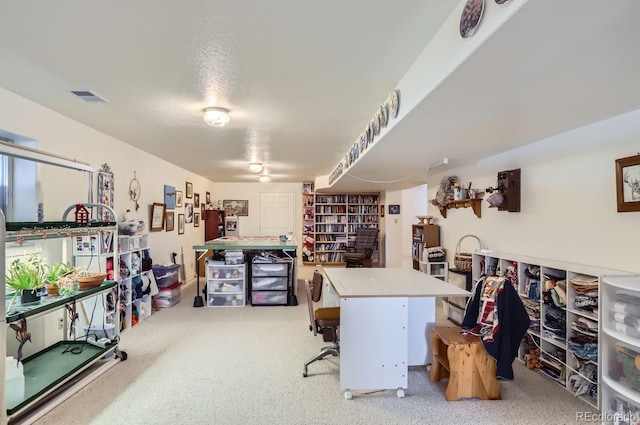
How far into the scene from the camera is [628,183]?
2.33 metres

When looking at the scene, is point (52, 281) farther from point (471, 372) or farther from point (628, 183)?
point (628, 183)

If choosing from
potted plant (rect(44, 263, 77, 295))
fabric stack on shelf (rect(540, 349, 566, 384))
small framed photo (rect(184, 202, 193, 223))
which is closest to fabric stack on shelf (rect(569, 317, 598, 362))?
fabric stack on shelf (rect(540, 349, 566, 384))

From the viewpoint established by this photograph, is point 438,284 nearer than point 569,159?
No

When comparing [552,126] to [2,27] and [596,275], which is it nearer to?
[596,275]

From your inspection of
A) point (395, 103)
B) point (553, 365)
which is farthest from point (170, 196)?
point (553, 365)

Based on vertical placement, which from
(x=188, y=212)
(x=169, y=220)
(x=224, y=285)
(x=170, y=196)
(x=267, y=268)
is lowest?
(x=224, y=285)

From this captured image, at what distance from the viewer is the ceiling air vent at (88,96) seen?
253cm

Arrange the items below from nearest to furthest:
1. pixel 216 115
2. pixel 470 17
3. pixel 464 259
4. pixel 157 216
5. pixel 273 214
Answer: pixel 470 17 < pixel 216 115 < pixel 464 259 < pixel 157 216 < pixel 273 214

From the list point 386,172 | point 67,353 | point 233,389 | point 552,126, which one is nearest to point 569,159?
point 552,126

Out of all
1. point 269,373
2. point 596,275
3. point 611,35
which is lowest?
point 269,373

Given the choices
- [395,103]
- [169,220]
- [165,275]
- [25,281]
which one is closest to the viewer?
[25,281]

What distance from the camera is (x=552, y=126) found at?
262 cm

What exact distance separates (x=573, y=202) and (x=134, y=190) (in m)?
4.92

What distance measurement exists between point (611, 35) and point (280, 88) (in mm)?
1842
